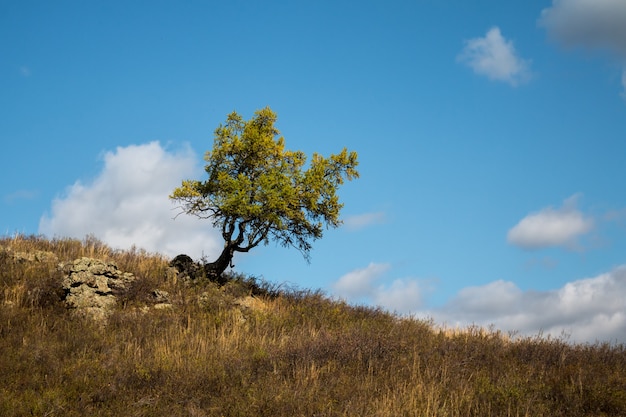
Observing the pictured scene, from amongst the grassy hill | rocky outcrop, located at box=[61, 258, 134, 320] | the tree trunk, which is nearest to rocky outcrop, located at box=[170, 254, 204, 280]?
the tree trunk

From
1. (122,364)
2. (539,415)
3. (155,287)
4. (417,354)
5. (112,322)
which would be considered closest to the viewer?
(539,415)

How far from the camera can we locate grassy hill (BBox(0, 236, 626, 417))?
10.1 m

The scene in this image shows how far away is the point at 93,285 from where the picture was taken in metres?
18.4

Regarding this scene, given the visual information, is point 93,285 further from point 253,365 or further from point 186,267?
point 253,365

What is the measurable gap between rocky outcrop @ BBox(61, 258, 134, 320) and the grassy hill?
1.04ft

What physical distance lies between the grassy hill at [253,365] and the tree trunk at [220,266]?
2253 mm

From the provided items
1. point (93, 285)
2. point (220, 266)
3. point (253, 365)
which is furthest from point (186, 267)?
point (253, 365)

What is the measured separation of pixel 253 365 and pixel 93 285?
28.1ft

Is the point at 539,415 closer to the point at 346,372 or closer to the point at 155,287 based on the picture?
the point at 346,372

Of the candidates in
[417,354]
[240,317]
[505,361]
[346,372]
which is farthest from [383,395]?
[240,317]

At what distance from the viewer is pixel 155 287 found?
65.4 feet

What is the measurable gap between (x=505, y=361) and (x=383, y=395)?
543 centimetres

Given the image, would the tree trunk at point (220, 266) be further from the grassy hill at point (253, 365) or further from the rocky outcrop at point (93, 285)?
the rocky outcrop at point (93, 285)

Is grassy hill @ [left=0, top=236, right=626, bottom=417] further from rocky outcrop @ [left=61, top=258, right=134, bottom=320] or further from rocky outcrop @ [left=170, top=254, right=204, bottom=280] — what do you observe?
rocky outcrop @ [left=170, top=254, right=204, bottom=280]
